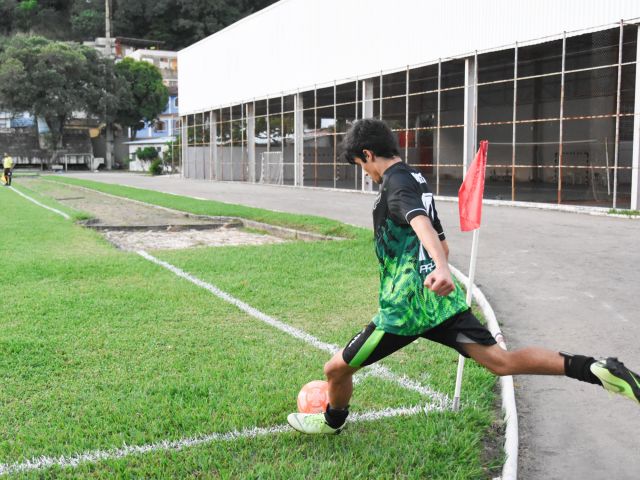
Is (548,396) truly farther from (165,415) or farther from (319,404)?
(165,415)

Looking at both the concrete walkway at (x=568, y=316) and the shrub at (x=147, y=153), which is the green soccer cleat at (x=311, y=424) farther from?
the shrub at (x=147, y=153)

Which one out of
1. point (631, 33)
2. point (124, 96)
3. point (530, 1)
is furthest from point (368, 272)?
point (124, 96)

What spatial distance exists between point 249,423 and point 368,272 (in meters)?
4.85

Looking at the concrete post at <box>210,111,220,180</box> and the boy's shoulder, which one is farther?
the concrete post at <box>210,111,220,180</box>

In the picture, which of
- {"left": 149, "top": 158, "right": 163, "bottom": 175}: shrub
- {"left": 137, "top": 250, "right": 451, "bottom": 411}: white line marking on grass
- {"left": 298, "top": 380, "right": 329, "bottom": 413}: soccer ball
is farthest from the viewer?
{"left": 149, "top": 158, "right": 163, "bottom": 175}: shrub

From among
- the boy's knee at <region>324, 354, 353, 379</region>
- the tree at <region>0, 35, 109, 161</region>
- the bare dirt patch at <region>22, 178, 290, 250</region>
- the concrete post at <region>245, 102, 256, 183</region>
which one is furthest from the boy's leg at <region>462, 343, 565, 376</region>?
the tree at <region>0, 35, 109, 161</region>

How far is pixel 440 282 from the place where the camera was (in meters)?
3.04

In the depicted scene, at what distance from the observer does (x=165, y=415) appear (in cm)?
396

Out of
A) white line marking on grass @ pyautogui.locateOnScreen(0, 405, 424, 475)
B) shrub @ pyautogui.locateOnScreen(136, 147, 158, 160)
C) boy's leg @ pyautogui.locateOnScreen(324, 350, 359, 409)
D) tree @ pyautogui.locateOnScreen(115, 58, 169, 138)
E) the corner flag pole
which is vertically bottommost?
white line marking on grass @ pyautogui.locateOnScreen(0, 405, 424, 475)

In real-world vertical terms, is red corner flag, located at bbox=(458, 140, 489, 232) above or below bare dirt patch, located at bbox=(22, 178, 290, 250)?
above

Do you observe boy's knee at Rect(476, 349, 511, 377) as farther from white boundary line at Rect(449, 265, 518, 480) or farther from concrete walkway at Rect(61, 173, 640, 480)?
concrete walkway at Rect(61, 173, 640, 480)

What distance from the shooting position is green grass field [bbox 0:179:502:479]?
11.3 feet

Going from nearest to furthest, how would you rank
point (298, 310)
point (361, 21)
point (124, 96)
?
1. point (298, 310)
2. point (361, 21)
3. point (124, 96)

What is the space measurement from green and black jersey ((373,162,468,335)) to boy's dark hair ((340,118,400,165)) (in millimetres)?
119
